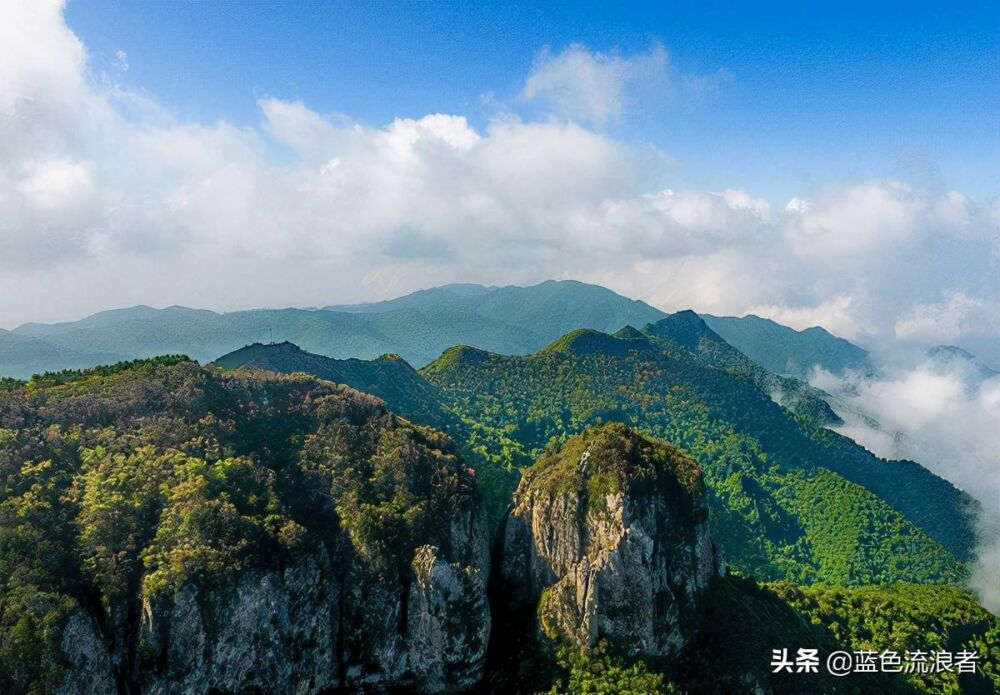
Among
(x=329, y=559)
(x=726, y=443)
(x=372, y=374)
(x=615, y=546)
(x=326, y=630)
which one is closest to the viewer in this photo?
(x=326, y=630)

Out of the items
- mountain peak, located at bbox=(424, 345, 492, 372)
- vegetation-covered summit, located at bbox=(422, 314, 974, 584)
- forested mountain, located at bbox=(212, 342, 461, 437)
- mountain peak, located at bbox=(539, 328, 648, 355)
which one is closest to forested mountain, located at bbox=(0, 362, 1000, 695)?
forested mountain, located at bbox=(212, 342, 461, 437)

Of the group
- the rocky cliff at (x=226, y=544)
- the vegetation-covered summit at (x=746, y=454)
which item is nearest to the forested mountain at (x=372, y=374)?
the vegetation-covered summit at (x=746, y=454)

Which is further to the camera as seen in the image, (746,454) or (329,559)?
(746,454)

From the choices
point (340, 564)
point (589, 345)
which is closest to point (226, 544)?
point (340, 564)

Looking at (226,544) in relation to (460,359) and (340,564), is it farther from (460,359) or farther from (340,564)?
(460,359)

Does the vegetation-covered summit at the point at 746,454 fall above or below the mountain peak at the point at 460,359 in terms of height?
below

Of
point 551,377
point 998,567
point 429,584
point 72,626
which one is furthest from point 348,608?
point 998,567

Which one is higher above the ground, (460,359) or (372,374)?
(460,359)

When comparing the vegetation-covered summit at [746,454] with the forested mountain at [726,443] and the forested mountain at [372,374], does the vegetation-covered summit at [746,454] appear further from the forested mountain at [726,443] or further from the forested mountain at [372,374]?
the forested mountain at [372,374]

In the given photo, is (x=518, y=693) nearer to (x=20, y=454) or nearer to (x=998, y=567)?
(x=20, y=454)
